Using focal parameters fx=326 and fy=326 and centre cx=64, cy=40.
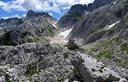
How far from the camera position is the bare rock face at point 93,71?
4888 cm

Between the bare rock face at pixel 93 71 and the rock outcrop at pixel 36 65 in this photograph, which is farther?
the rock outcrop at pixel 36 65

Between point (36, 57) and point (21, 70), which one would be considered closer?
point (21, 70)

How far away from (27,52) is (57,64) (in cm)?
2491

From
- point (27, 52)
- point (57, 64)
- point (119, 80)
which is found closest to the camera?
point (119, 80)

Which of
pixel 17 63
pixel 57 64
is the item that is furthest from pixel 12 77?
pixel 17 63

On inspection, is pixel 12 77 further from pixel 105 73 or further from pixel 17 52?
pixel 17 52

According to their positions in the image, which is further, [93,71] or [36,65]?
[36,65]

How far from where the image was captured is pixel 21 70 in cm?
7706

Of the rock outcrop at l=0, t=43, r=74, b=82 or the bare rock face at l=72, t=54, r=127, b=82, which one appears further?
the rock outcrop at l=0, t=43, r=74, b=82

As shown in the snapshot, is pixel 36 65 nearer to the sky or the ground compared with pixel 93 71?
nearer to the ground

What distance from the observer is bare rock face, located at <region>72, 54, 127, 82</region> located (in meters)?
48.9

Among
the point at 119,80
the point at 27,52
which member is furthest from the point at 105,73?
the point at 27,52

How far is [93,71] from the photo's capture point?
51.1 metres

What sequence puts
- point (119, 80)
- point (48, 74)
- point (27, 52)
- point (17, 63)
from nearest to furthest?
point (119, 80)
point (48, 74)
point (17, 63)
point (27, 52)
